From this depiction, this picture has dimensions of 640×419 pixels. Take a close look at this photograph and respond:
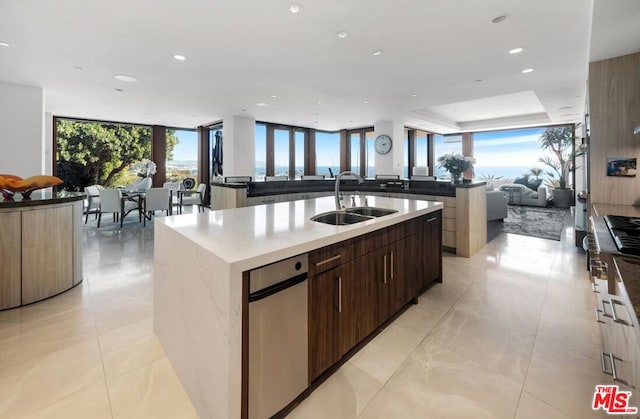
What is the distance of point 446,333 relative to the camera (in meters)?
2.15

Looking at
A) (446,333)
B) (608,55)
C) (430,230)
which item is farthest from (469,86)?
(446,333)

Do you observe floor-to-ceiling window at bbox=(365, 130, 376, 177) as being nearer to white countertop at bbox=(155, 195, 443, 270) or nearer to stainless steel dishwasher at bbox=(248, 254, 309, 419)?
white countertop at bbox=(155, 195, 443, 270)

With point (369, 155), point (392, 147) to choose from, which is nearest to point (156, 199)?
point (392, 147)

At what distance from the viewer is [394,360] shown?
6.03 ft

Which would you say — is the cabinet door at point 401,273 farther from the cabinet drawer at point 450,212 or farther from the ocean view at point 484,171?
the ocean view at point 484,171

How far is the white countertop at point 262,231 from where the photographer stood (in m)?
1.24

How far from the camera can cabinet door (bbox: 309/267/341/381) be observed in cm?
148

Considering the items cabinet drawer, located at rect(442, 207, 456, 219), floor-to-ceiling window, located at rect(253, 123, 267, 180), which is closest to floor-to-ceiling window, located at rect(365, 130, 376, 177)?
floor-to-ceiling window, located at rect(253, 123, 267, 180)

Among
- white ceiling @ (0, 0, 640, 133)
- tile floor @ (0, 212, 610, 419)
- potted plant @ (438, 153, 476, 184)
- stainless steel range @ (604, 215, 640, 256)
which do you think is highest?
white ceiling @ (0, 0, 640, 133)

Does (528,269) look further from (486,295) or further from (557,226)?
(557,226)

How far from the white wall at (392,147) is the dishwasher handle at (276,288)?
774cm

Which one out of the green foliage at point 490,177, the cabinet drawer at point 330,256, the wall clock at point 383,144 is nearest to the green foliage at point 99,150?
the wall clock at point 383,144

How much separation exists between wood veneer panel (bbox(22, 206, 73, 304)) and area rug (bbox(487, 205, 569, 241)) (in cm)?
606

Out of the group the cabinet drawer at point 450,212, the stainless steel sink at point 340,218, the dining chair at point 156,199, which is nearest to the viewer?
the stainless steel sink at point 340,218
